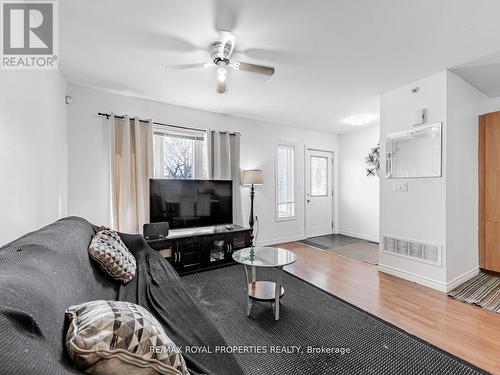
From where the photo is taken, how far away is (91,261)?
4.89 ft

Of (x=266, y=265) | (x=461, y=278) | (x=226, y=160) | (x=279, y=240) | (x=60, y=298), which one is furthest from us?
(x=279, y=240)

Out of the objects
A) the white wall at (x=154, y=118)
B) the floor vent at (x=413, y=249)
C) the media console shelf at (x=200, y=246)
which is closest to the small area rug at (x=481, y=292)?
the floor vent at (x=413, y=249)

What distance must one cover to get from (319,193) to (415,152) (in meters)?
2.66

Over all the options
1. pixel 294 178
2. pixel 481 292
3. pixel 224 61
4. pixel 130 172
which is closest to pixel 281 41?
pixel 224 61

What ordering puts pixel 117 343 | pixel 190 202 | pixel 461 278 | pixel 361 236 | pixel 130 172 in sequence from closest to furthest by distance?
pixel 117 343 → pixel 461 278 → pixel 130 172 → pixel 190 202 → pixel 361 236

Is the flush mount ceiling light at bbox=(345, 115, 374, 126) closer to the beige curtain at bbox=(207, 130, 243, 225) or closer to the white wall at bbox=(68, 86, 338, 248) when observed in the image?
the white wall at bbox=(68, 86, 338, 248)

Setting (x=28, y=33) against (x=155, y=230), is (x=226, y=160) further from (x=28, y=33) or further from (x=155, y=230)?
(x=28, y=33)

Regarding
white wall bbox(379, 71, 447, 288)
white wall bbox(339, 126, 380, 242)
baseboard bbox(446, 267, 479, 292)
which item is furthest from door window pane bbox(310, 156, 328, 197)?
baseboard bbox(446, 267, 479, 292)

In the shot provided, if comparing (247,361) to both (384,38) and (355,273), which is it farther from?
(384,38)

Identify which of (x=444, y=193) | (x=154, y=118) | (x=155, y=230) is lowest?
(x=155, y=230)

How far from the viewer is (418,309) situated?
7.43 ft

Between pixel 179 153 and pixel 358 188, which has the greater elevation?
pixel 179 153

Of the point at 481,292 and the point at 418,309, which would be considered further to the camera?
the point at 481,292

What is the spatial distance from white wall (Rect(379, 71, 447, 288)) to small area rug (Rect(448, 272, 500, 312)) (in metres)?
0.22
